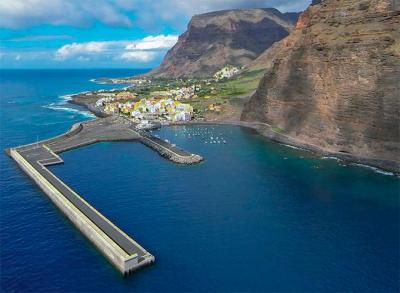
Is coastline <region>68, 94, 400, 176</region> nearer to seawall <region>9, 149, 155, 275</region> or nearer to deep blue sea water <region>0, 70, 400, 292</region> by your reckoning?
deep blue sea water <region>0, 70, 400, 292</region>

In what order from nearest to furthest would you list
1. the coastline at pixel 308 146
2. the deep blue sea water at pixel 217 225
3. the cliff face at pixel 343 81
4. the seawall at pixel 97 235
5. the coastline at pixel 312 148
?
the deep blue sea water at pixel 217 225, the seawall at pixel 97 235, the coastline at pixel 312 148, the coastline at pixel 308 146, the cliff face at pixel 343 81

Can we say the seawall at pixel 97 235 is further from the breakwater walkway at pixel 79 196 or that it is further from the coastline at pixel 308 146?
the coastline at pixel 308 146

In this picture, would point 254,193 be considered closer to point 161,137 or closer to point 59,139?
point 161,137

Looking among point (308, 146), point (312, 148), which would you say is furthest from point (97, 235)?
point (308, 146)

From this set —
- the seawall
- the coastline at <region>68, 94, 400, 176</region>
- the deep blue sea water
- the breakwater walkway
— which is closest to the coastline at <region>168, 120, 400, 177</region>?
the coastline at <region>68, 94, 400, 176</region>

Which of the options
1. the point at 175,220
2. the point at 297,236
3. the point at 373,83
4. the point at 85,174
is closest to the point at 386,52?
the point at 373,83

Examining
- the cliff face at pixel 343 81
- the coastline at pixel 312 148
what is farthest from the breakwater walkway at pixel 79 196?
the cliff face at pixel 343 81
